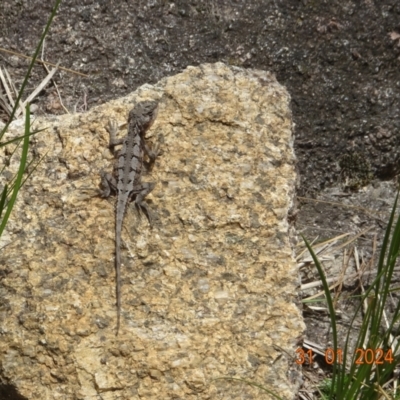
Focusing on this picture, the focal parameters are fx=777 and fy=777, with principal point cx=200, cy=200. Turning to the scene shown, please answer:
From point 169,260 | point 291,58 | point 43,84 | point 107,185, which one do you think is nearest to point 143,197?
point 107,185

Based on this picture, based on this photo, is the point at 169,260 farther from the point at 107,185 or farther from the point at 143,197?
the point at 107,185

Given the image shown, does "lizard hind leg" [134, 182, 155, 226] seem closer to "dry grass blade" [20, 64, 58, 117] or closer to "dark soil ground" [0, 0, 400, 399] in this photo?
"dark soil ground" [0, 0, 400, 399]

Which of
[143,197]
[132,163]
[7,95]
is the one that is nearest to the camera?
[143,197]
